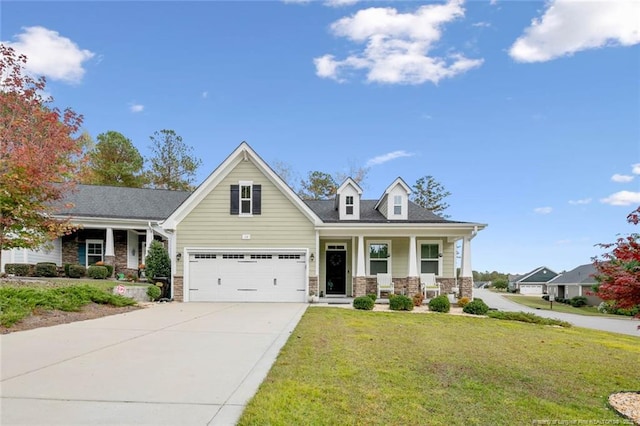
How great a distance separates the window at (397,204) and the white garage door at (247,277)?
505 cm

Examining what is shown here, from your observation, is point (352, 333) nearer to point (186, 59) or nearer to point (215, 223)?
point (215, 223)

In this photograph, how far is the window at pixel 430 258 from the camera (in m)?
18.1

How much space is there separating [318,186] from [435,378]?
1172 inches

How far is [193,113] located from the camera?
23875mm

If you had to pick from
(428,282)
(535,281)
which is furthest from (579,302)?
(428,282)

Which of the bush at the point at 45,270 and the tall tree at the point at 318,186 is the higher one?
the tall tree at the point at 318,186

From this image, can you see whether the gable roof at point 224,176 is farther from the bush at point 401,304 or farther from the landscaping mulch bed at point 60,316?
the landscaping mulch bed at point 60,316

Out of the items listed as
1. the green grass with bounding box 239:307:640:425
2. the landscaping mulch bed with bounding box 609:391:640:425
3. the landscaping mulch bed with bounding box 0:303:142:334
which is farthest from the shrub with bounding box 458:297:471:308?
the landscaping mulch bed with bounding box 0:303:142:334

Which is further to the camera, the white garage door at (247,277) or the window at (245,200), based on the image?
the window at (245,200)

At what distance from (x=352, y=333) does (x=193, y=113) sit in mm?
19180

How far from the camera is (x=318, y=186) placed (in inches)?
1368

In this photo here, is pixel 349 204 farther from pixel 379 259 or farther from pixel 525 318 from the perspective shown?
pixel 525 318

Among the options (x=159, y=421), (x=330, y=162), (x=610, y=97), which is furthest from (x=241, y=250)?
(x=330, y=162)

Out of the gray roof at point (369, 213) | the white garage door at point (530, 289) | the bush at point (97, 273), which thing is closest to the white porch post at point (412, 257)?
the gray roof at point (369, 213)
